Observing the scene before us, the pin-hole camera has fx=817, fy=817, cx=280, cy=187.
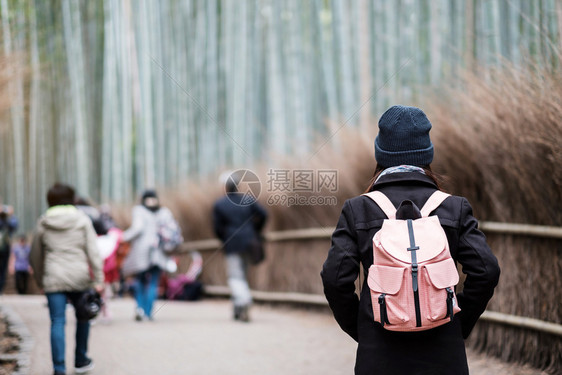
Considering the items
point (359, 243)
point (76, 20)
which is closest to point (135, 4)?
point (76, 20)

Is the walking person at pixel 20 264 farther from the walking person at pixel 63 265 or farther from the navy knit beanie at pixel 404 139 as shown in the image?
the navy knit beanie at pixel 404 139

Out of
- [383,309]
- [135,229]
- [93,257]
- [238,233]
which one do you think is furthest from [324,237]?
[383,309]

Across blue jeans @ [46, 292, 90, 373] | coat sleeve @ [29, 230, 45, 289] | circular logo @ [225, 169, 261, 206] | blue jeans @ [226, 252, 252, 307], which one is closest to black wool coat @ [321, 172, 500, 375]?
blue jeans @ [46, 292, 90, 373]

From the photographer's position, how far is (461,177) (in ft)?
18.0

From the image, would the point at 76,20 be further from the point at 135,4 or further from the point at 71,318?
the point at 71,318

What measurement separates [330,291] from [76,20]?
11.9 metres

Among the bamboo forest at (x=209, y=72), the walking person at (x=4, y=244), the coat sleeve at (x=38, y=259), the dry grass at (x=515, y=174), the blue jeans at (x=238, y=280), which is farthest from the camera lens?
the walking person at (x=4, y=244)

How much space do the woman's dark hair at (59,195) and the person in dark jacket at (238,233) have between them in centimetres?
275

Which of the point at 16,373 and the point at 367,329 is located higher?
the point at 367,329

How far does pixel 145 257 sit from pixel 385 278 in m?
5.62

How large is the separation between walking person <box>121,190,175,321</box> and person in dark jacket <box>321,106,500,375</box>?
17.7 feet

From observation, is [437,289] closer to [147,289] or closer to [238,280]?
[238,280]

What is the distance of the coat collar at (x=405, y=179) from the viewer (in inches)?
91.0

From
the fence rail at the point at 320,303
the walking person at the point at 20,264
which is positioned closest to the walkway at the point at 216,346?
the fence rail at the point at 320,303
